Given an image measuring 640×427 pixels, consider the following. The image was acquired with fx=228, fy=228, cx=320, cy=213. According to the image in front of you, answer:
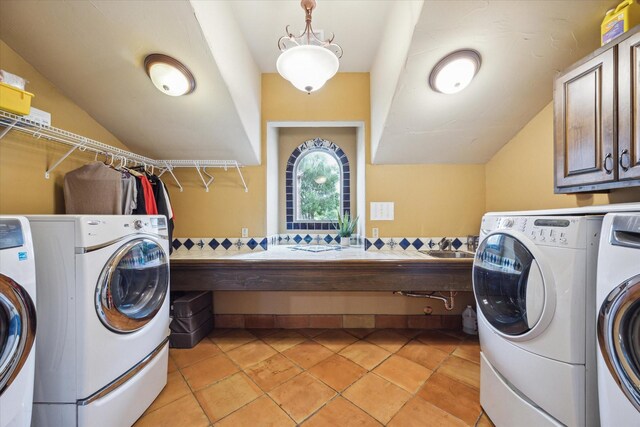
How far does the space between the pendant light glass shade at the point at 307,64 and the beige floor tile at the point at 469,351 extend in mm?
2157

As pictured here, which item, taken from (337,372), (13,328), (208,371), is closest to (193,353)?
(208,371)

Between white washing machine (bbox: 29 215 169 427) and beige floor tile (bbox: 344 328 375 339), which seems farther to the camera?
beige floor tile (bbox: 344 328 375 339)

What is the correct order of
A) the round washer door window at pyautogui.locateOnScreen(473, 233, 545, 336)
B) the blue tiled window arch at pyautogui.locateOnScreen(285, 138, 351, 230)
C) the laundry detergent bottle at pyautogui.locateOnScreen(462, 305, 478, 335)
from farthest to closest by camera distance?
the blue tiled window arch at pyautogui.locateOnScreen(285, 138, 351, 230), the laundry detergent bottle at pyautogui.locateOnScreen(462, 305, 478, 335), the round washer door window at pyautogui.locateOnScreen(473, 233, 545, 336)

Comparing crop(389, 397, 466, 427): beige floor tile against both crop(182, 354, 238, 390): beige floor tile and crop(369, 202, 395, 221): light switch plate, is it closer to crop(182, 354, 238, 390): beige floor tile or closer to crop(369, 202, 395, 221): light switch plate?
crop(182, 354, 238, 390): beige floor tile

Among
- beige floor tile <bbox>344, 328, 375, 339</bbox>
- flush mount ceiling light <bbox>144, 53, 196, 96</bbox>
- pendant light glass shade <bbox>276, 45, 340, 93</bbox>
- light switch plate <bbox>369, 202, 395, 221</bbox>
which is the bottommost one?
beige floor tile <bbox>344, 328, 375, 339</bbox>

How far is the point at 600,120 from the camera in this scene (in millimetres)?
1082

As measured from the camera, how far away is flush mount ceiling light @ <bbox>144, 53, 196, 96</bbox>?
1.43 meters

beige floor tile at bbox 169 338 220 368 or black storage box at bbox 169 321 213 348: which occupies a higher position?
black storage box at bbox 169 321 213 348

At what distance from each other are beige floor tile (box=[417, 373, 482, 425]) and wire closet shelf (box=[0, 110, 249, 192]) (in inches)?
82.8

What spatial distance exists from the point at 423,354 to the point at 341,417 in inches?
34.2

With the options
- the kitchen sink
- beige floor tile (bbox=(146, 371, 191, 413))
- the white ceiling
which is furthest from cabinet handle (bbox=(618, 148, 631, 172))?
beige floor tile (bbox=(146, 371, 191, 413))

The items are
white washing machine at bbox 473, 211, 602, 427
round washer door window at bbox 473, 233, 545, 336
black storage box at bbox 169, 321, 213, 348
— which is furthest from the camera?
black storage box at bbox 169, 321, 213, 348

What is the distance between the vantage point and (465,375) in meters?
1.50

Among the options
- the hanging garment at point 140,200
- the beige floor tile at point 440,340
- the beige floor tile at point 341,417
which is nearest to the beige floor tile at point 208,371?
the beige floor tile at point 341,417
